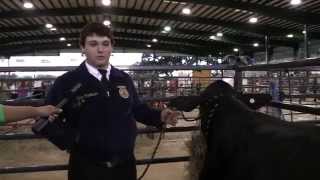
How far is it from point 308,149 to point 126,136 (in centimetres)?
96

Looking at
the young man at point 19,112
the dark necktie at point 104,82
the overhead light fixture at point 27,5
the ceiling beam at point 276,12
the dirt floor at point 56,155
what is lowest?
the dirt floor at point 56,155

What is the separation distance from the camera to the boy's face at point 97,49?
7.23 ft

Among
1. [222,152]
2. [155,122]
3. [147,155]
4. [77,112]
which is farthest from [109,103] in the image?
[147,155]

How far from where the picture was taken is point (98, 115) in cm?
215

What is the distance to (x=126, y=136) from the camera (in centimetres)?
220

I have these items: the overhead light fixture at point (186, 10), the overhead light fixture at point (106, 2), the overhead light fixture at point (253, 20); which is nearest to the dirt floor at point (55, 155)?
the overhead light fixture at point (106, 2)

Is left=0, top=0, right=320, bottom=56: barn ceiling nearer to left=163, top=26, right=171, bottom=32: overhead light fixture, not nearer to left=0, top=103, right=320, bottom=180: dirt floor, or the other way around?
left=163, top=26, right=171, bottom=32: overhead light fixture

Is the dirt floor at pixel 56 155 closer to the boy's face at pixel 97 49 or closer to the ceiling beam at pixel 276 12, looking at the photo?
the boy's face at pixel 97 49

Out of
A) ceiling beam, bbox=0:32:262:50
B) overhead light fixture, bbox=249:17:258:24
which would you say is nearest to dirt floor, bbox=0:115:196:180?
overhead light fixture, bbox=249:17:258:24

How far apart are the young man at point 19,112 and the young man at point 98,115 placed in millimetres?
295

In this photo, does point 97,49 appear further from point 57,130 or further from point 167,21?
point 167,21

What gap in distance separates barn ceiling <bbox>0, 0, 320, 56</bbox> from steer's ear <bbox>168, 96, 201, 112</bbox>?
11974 millimetres

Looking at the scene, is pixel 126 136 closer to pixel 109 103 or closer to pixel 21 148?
pixel 109 103

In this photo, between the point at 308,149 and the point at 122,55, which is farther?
the point at 122,55
